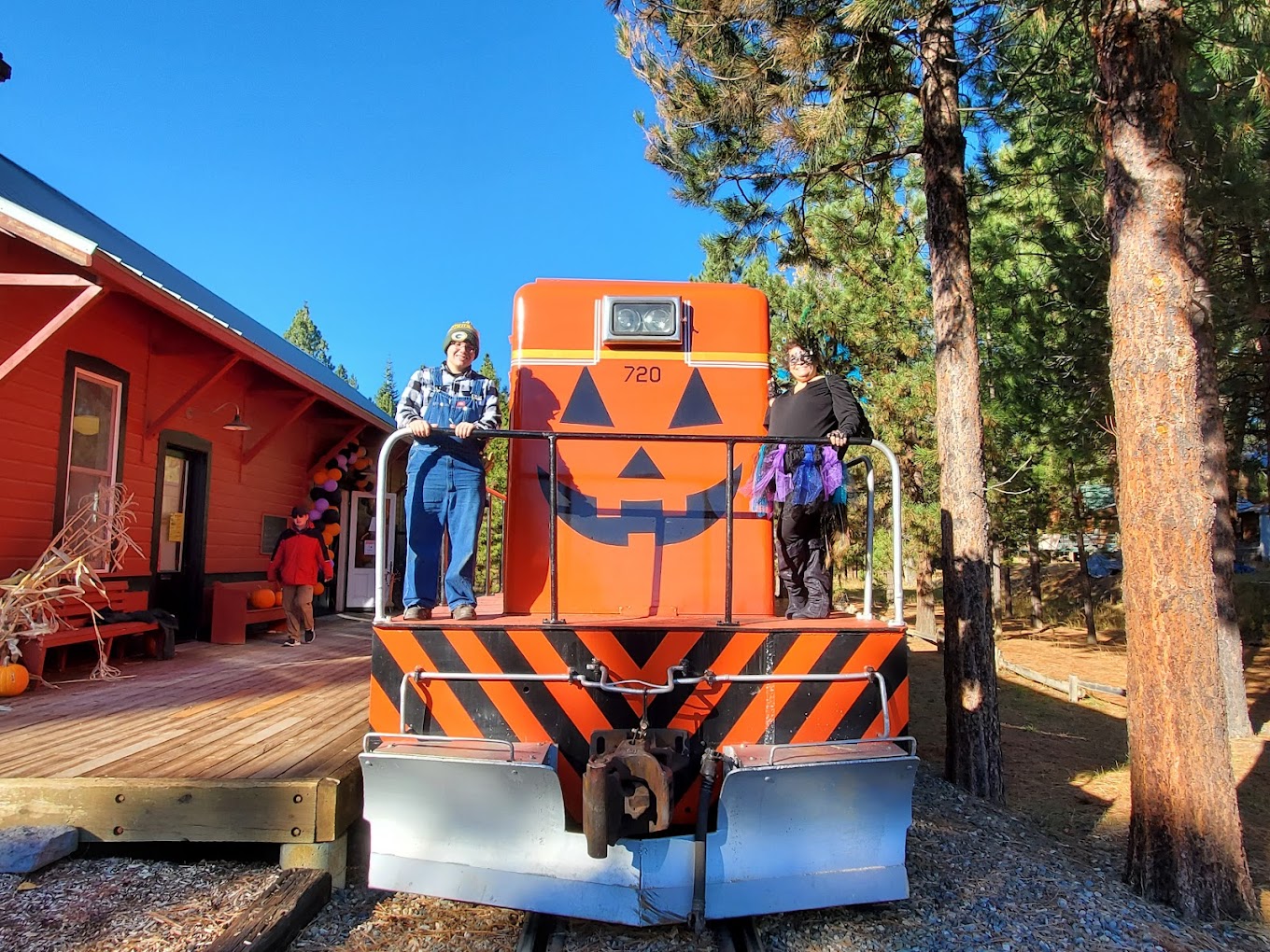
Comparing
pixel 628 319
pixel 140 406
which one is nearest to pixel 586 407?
pixel 628 319

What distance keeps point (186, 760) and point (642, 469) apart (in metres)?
2.74

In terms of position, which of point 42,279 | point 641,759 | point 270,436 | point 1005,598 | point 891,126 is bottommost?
point 1005,598

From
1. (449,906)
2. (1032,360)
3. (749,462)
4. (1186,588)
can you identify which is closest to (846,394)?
(749,462)

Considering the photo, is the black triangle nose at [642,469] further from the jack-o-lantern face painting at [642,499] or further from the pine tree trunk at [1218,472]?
the pine tree trunk at [1218,472]

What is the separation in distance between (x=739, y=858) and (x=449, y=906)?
143 centimetres

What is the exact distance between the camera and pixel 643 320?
14.7ft

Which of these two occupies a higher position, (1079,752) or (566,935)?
(566,935)

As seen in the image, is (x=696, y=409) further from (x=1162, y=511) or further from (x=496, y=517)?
(x=496, y=517)

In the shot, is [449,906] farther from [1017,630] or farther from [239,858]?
[1017,630]

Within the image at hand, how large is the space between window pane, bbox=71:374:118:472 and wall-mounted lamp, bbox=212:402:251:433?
178cm

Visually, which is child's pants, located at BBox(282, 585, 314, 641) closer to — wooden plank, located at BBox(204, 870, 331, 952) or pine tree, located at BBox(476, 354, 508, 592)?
pine tree, located at BBox(476, 354, 508, 592)

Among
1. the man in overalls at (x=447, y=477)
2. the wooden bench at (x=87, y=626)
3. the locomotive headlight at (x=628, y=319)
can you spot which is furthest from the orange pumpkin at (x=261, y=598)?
the locomotive headlight at (x=628, y=319)

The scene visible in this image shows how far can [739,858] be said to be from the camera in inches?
122

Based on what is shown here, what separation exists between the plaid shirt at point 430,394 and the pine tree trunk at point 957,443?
3.85 meters
